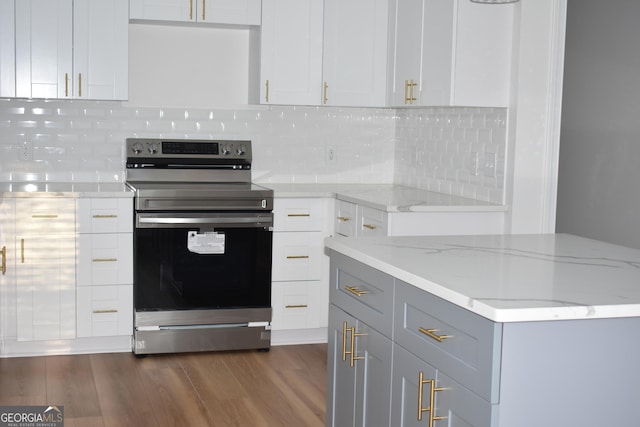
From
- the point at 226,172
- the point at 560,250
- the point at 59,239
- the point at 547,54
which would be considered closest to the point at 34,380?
the point at 59,239

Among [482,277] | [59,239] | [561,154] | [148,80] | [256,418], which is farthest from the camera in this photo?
[561,154]

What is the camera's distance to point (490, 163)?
4379 mm

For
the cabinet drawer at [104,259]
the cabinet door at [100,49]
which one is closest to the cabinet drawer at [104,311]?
the cabinet drawer at [104,259]

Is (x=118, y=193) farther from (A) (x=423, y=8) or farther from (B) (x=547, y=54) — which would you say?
(B) (x=547, y=54)

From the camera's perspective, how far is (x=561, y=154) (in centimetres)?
547

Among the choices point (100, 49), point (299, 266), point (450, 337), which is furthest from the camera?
point (299, 266)

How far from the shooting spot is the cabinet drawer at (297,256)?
4754 millimetres

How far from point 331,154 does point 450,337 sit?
354cm

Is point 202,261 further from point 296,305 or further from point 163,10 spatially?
point 163,10

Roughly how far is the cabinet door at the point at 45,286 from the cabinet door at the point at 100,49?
2.90 feet

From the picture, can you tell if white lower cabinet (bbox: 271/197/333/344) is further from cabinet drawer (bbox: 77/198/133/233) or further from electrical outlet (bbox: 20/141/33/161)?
electrical outlet (bbox: 20/141/33/161)

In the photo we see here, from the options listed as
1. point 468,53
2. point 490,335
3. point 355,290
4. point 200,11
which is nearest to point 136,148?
point 200,11

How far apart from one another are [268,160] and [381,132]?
800 mm

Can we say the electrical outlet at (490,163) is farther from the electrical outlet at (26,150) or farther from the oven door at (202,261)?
the electrical outlet at (26,150)
